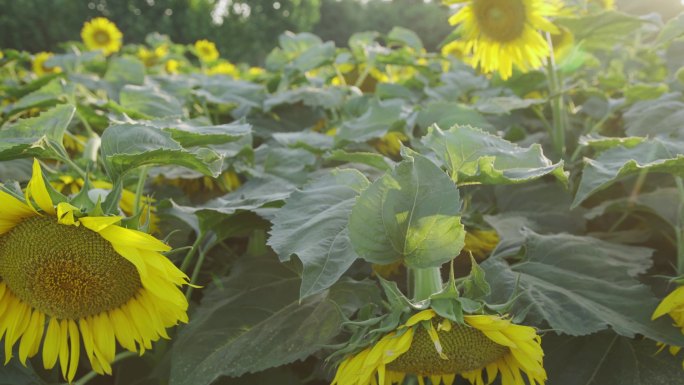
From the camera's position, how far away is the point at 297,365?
3.92 ft

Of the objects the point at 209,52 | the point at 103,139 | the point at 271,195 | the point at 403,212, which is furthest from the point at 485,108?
the point at 209,52

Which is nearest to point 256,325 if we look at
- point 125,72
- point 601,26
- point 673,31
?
point 673,31

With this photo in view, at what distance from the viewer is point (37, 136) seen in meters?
1.00

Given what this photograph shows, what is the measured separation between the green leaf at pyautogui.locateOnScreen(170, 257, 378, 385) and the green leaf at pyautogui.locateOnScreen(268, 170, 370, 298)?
78 mm

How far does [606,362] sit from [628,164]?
29 cm

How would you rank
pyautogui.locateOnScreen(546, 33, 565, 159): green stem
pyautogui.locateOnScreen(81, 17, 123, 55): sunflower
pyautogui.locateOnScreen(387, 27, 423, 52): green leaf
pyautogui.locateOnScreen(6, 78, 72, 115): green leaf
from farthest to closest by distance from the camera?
pyautogui.locateOnScreen(81, 17, 123, 55): sunflower, pyautogui.locateOnScreen(387, 27, 423, 52): green leaf, pyautogui.locateOnScreen(546, 33, 565, 159): green stem, pyautogui.locateOnScreen(6, 78, 72, 115): green leaf

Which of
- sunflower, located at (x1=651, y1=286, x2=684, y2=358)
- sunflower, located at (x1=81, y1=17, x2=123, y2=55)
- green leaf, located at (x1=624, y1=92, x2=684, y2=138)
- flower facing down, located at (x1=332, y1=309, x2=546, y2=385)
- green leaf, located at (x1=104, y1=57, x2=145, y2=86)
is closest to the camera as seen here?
flower facing down, located at (x1=332, y1=309, x2=546, y2=385)

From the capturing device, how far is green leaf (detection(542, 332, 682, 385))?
946 mm

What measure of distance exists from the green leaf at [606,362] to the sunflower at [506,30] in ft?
2.77

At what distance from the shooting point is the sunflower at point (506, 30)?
63.9 inches

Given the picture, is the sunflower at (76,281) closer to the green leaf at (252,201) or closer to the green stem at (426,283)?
the green leaf at (252,201)

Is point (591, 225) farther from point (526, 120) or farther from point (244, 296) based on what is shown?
point (244, 296)

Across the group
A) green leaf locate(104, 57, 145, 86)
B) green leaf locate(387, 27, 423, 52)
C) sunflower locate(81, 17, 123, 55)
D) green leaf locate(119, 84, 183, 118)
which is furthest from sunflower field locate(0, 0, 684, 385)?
sunflower locate(81, 17, 123, 55)

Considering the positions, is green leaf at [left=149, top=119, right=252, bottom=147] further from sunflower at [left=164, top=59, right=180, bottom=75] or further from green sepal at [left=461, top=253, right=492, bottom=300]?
sunflower at [left=164, top=59, right=180, bottom=75]
